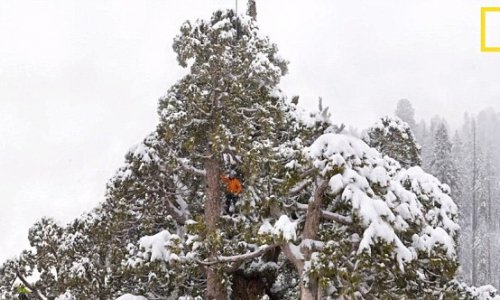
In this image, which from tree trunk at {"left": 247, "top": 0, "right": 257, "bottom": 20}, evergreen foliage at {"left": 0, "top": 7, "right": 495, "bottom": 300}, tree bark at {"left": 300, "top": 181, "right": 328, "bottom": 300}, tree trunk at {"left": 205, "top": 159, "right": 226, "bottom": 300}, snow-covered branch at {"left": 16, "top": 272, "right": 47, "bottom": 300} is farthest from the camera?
tree trunk at {"left": 247, "top": 0, "right": 257, "bottom": 20}

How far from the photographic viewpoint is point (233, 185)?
616 inches

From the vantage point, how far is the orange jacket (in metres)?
15.6

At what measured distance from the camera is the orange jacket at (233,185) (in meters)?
15.6

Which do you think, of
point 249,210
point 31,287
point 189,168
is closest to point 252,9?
point 189,168

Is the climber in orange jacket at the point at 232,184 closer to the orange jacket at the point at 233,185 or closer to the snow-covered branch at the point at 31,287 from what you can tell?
the orange jacket at the point at 233,185

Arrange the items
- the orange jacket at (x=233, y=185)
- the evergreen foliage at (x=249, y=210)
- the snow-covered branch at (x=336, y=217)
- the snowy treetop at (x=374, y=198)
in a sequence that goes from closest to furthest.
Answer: the snowy treetop at (x=374, y=198)
the evergreen foliage at (x=249, y=210)
the snow-covered branch at (x=336, y=217)
the orange jacket at (x=233, y=185)

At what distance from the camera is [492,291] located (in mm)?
15539

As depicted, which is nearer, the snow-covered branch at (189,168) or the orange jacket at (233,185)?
the snow-covered branch at (189,168)

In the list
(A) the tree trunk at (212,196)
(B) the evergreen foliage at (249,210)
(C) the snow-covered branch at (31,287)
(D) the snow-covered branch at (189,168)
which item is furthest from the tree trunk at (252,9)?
(C) the snow-covered branch at (31,287)

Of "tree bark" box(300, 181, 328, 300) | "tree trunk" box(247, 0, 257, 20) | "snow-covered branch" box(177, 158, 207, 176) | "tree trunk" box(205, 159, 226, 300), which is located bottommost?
"tree bark" box(300, 181, 328, 300)

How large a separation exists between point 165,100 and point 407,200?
25.7ft

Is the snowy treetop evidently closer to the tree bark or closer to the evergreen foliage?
the evergreen foliage

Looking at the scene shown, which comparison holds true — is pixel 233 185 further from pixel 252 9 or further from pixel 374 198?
pixel 252 9

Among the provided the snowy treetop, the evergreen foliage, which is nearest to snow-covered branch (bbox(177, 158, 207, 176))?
the evergreen foliage
